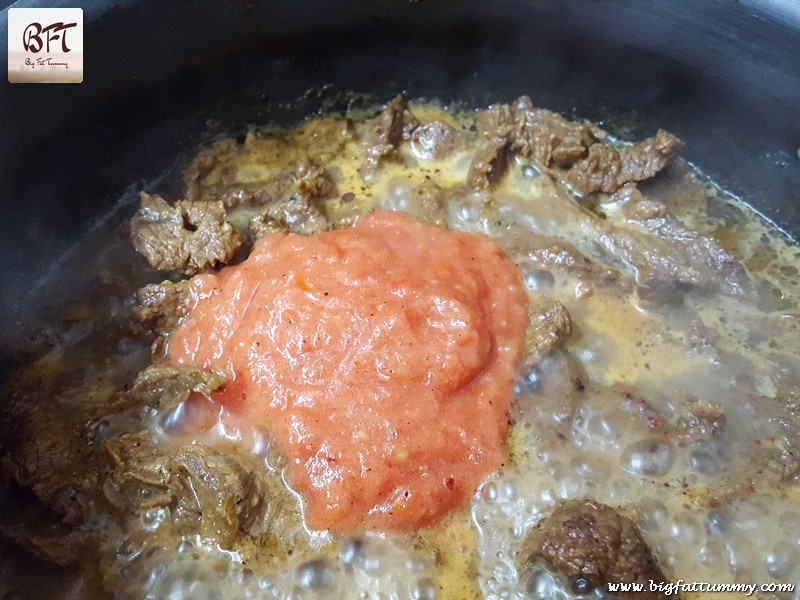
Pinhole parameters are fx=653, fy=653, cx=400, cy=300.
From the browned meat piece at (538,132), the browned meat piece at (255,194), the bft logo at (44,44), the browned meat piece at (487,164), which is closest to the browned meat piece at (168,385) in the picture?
the browned meat piece at (255,194)

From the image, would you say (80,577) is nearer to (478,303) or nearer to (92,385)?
(92,385)

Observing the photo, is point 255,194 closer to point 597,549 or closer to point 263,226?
point 263,226

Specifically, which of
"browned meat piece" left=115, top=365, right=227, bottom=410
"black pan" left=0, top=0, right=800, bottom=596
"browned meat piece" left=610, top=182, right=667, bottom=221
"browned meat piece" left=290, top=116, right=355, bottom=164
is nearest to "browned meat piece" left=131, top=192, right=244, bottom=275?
"black pan" left=0, top=0, right=800, bottom=596

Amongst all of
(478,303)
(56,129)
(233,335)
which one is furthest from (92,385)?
(478,303)

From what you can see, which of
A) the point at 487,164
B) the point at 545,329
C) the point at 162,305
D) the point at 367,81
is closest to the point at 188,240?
the point at 162,305

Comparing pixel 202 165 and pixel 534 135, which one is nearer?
pixel 202 165

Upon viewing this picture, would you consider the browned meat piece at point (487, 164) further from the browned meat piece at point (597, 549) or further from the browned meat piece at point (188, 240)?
the browned meat piece at point (597, 549)
